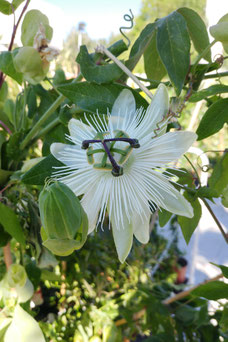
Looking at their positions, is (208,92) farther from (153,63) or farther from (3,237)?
(3,237)

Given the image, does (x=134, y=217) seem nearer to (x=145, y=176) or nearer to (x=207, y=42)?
(x=145, y=176)

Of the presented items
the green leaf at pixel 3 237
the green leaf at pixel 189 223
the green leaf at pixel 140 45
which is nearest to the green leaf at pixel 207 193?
the green leaf at pixel 189 223

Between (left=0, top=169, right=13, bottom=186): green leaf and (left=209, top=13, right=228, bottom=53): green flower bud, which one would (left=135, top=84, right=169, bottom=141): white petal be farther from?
(left=0, top=169, right=13, bottom=186): green leaf

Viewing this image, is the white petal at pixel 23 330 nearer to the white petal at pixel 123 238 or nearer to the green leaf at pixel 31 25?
the white petal at pixel 123 238

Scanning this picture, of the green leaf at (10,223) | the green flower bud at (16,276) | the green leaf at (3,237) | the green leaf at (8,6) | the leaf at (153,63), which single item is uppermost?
the green leaf at (8,6)

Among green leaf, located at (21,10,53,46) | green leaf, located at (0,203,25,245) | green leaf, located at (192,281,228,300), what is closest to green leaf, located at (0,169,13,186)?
green leaf, located at (0,203,25,245)

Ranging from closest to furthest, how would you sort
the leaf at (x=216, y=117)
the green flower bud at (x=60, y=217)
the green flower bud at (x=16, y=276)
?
the green flower bud at (x=60, y=217), the leaf at (x=216, y=117), the green flower bud at (x=16, y=276)

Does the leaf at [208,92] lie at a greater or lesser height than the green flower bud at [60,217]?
greater

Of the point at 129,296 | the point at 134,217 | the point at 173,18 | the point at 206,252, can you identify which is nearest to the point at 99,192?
the point at 134,217
